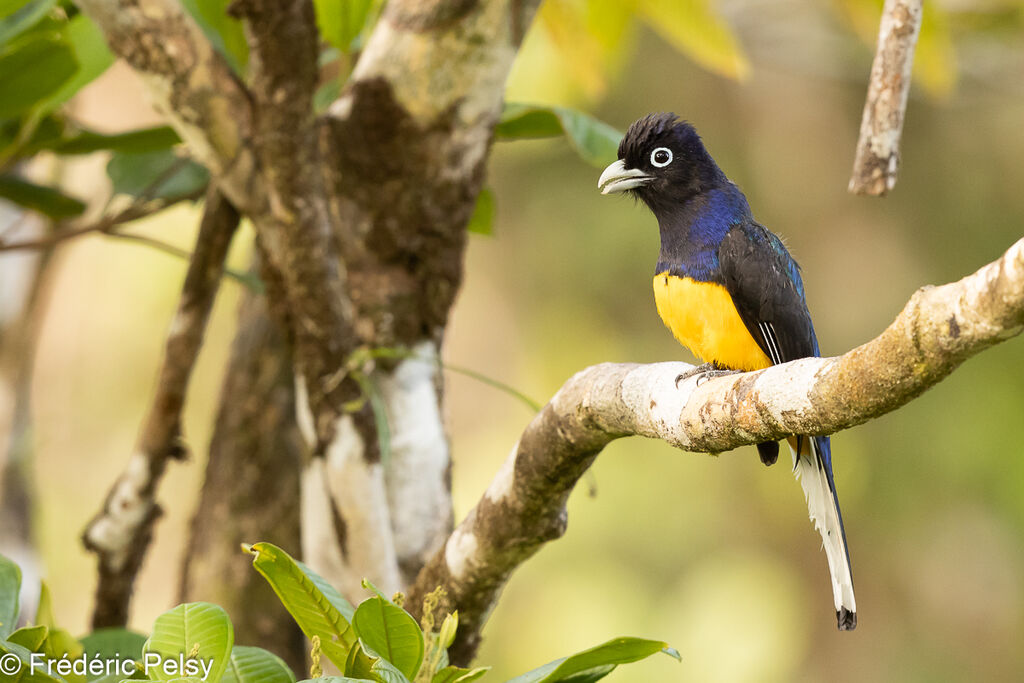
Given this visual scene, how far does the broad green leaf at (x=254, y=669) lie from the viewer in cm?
144

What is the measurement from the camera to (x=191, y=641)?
1.38m

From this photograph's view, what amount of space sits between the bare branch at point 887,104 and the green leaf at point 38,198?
2.24 metres

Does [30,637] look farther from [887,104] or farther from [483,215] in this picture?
[483,215]

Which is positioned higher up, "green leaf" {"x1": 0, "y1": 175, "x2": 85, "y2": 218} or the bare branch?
"green leaf" {"x1": 0, "y1": 175, "x2": 85, "y2": 218}

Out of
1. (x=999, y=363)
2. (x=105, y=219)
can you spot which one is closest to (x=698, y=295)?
(x=105, y=219)

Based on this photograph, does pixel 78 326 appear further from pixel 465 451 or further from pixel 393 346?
pixel 393 346

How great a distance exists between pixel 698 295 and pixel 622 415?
717 mm

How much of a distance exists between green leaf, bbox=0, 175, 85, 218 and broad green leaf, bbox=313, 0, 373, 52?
2.79ft

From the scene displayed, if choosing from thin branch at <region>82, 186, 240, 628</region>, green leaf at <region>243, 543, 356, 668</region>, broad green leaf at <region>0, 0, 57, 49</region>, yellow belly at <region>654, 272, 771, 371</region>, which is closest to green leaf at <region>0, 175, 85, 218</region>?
thin branch at <region>82, 186, 240, 628</region>

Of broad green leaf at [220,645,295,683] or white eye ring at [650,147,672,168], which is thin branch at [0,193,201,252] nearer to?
white eye ring at [650,147,672,168]

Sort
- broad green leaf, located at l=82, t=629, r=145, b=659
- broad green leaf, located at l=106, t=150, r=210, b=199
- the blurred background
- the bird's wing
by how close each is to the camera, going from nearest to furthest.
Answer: broad green leaf, located at l=82, t=629, r=145, b=659 → the bird's wing → broad green leaf, located at l=106, t=150, r=210, b=199 → the blurred background

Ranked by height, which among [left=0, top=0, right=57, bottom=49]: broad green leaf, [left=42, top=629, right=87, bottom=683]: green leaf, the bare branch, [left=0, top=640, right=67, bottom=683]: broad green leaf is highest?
[left=0, top=0, right=57, bottom=49]: broad green leaf

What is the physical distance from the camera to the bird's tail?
1938mm

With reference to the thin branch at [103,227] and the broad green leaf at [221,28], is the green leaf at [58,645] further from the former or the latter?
the broad green leaf at [221,28]
